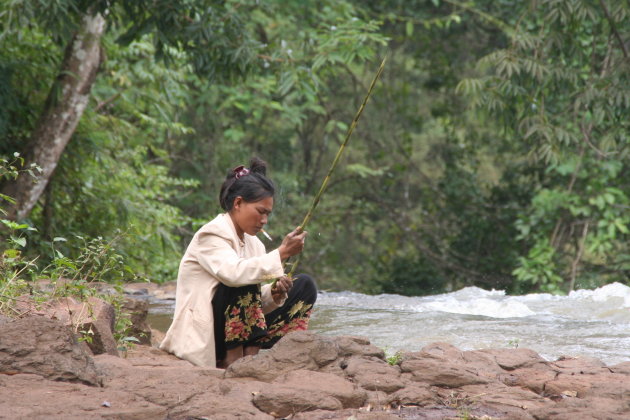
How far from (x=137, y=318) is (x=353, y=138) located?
34.5 ft

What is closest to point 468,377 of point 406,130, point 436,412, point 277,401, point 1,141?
point 436,412

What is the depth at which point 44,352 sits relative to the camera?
291 cm

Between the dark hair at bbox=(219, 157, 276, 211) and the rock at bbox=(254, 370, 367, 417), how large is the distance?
103cm

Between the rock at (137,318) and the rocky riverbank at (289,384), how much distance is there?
2.50 ft

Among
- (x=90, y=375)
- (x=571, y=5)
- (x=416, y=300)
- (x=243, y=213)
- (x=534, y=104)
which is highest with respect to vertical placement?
(x=571, y=5)

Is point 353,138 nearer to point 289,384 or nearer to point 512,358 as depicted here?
point 512,358

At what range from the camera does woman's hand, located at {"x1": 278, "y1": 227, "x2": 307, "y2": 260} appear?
354 cm

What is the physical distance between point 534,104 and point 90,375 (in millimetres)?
6417

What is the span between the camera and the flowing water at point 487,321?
4.89 m

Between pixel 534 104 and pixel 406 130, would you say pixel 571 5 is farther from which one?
pixel 406 130

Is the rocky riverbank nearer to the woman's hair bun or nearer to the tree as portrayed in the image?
the woman's hair bun

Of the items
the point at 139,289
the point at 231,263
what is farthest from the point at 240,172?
the point at 139,289

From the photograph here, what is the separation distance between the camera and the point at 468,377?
3311mm

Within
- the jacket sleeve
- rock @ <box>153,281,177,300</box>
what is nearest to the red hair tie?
the jacket sleeve
